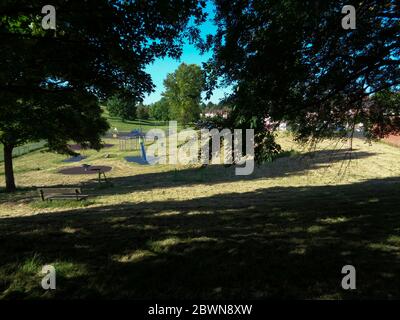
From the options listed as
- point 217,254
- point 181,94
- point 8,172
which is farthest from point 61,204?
point 181,94

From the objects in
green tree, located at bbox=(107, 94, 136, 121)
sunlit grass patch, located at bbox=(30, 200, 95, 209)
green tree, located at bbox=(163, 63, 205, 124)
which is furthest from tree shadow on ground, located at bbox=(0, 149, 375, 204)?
green tree, located at bbox=(163, 63, 205, 124)

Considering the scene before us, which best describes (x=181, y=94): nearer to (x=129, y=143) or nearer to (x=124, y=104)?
(x=129, y=143)

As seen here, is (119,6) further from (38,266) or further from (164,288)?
(164,288)

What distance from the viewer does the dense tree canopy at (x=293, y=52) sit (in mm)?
5340

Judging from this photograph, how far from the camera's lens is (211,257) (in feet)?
14.4

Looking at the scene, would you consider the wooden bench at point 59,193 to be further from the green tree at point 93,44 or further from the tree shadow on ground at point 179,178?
the green tree at point 93,44

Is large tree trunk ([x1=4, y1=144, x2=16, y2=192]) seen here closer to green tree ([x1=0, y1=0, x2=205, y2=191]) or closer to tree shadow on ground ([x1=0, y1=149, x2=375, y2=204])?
tree shadow on ground ([x1=0, y1=149, x2=375, y2=204])

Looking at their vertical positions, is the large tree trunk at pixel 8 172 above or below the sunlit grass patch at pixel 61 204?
above

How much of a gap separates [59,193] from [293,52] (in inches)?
506

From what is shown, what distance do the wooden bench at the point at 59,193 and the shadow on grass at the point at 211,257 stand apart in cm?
778

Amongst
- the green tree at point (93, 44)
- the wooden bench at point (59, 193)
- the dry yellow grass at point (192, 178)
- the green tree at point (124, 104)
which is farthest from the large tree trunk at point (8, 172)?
the green tree at point (93, 44)

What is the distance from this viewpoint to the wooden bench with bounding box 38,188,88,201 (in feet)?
46.4

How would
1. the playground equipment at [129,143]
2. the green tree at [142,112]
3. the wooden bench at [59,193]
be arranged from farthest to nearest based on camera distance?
1. the green tree at [142,112]
2. the playground equipment at [129,143]
3. the wooden bench at [59,193]
